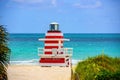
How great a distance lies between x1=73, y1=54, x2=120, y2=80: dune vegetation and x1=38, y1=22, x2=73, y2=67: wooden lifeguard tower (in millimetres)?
4006

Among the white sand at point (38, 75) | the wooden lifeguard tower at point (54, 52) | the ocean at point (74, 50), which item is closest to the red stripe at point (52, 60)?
the wooden lifeguard tower at point (54, 52)

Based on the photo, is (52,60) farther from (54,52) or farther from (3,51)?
(3,51)

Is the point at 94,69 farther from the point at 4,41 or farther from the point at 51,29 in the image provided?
the point at 51,29

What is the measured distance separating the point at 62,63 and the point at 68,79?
424 cm

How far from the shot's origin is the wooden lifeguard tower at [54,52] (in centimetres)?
1468

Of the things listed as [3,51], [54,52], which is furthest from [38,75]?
[54,52]

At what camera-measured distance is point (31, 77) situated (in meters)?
10.6

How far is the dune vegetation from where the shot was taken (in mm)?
7831

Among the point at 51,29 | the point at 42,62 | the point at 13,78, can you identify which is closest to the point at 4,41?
the point at 13,78

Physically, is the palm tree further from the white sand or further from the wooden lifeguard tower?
the wooden lifeguard tower

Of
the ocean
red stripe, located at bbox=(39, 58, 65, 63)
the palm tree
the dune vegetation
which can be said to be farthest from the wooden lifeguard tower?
the palm tree

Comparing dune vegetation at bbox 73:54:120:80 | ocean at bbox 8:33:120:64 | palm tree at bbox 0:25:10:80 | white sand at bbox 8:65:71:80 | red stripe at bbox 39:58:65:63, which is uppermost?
palm tree at bbox 0:25:10:80

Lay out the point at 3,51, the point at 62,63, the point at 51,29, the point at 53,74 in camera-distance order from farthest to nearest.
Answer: the point at 51,29 → the point at 62,63 → the point at 53,74 → the point at 3,51

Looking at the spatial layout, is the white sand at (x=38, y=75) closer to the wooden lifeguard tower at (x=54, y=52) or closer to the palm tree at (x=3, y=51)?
the palm tree at (x=3, y=51)
